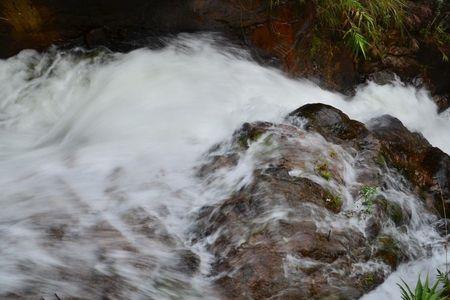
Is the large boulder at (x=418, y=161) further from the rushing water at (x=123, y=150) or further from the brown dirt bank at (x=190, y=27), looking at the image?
the brown dirt bank at (x=190, y=27)

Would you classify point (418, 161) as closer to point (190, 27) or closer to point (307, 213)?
point (307, 213)

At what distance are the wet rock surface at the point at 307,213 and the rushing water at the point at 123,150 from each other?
0.48 feet

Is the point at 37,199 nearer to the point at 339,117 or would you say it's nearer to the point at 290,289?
the point at 290,289

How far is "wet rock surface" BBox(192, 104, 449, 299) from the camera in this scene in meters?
2.91

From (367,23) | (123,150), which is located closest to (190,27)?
(123,150)

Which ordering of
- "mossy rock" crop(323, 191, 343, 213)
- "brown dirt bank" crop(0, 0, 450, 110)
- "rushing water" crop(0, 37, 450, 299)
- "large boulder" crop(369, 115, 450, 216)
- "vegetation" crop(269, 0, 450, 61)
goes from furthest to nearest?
"vegetation" crop(269, 0, 450, 61) → "brown dirt bank" crop(0, 0, 450, 110) → "large boulder" crop(369, 115, 450, 216) → "mossy rock" crop(323, 191, 343, 213) → "rushing water" crop(0, 37, 450, 299)

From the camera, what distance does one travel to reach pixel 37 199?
3418 mm

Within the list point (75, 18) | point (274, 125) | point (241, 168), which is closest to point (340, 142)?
point (274, 125)

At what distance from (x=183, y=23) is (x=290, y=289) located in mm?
3388

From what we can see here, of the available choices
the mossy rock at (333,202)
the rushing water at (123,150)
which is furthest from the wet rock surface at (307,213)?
the rushing water at (123,150)

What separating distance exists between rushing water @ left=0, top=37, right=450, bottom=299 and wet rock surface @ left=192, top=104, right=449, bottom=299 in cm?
15

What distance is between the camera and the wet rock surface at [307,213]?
9.53ft

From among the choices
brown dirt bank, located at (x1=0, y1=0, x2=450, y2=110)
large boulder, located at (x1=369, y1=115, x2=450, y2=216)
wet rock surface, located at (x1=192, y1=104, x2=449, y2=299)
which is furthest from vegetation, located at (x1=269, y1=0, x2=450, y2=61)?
wet rock surface, located at (x1=192, y1=104, x2=449, y2=299)

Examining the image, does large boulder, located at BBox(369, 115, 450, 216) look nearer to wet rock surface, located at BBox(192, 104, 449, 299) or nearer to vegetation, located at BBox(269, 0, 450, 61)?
wet rock surface, located at BBox(192, 104, 449, 299)
